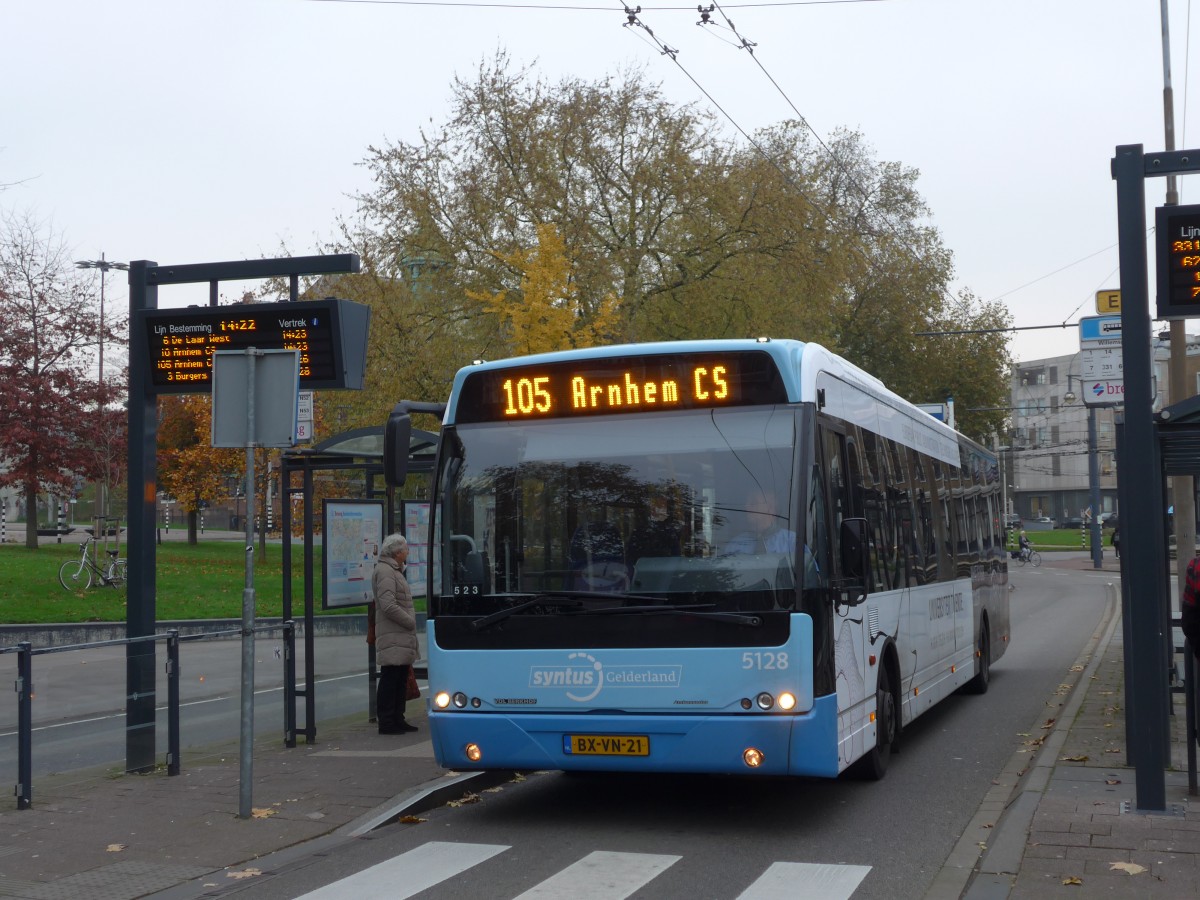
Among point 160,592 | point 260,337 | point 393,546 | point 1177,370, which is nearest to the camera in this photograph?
point 260,337

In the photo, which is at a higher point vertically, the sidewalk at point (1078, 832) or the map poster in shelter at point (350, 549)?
the map poster in shelter at point (350, 549)

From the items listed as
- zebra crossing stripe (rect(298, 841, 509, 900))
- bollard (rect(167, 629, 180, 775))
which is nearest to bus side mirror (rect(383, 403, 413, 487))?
zebra crossing stripe (rect(298, 841, 509, 900))

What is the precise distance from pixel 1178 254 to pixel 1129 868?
402cm

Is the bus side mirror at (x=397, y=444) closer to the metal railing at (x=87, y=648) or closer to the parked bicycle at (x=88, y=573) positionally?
the metal railing at (x=87, y=648)

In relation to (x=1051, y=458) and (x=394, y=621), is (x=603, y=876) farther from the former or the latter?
(x=1051, y=458)

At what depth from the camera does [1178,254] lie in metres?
8.98

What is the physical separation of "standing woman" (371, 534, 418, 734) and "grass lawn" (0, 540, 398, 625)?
358 cm

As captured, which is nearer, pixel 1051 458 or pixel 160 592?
pixel 160 592

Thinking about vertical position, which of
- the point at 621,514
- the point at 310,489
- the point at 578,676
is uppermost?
the point at 310,489

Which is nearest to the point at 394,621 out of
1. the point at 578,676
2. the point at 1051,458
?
the point at 578,676

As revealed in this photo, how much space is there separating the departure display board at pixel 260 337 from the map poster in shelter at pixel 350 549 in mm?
1965

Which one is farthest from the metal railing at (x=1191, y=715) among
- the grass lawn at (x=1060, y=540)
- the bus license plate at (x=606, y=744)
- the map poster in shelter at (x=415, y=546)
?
the grass lawn at (x=1060, y=540)

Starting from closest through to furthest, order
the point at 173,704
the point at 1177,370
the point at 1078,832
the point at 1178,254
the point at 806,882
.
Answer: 1. the point at 806,882
2. the point at 1078,832
3. the point at 1178,254
4. the point at 173,704
5. the point at 1177,370

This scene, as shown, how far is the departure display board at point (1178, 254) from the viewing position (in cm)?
897
